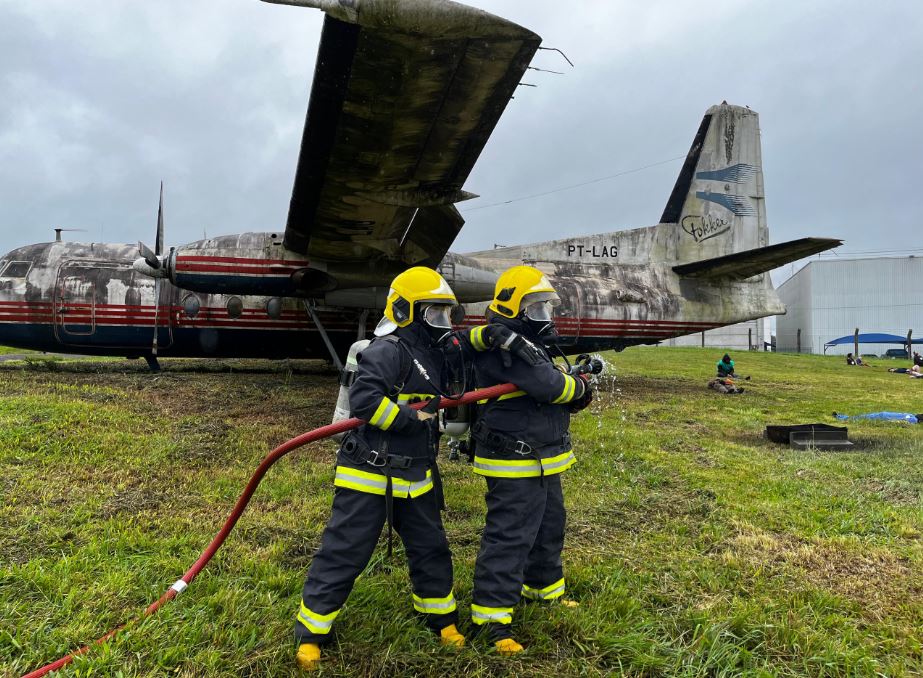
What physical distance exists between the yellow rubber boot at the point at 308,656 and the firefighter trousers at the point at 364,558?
0.09 ft

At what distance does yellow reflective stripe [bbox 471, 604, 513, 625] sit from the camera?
9.76 feet

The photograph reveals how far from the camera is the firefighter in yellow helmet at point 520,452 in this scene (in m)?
3.06

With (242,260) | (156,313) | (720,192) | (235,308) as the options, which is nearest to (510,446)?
(242,260)

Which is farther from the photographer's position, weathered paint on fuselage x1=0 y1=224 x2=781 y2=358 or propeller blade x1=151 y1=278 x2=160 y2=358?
propeller blade x1=151 y1=278 x2=160 y2=358

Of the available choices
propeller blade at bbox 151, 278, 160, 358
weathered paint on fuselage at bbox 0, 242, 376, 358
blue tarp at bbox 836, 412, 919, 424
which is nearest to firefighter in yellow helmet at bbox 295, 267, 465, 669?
weathered paint on fuselage at bbox 0, 242, 376, 358

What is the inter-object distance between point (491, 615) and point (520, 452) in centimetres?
89

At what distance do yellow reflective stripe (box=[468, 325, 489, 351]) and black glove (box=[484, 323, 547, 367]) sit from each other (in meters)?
0.05

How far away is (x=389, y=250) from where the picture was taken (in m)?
9.55

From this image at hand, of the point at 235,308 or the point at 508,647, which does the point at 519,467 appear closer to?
the point at 508,647

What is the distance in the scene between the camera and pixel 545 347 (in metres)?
3.64

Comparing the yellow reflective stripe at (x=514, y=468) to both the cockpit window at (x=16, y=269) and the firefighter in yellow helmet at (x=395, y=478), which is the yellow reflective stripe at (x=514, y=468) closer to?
the firefighter in yellow helmet at (x=395, y=478)

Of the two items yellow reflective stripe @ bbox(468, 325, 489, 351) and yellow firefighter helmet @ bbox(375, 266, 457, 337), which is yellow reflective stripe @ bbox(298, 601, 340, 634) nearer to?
yellow firefighter helmet @ bbox(375, 266, 457, 337)

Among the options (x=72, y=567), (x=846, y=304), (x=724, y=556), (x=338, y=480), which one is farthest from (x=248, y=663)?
(x=846, y=304)

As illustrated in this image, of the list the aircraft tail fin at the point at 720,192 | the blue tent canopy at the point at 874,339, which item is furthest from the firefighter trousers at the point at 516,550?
the blue tent canopy at the point at 874,339
